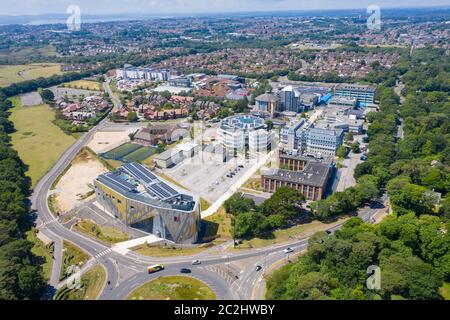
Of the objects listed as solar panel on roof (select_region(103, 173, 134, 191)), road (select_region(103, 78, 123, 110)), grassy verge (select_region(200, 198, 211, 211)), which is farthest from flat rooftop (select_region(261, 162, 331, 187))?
road (select_region(103, 78, 123, 110))

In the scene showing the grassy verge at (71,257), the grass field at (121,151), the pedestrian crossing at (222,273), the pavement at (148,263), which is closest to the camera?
the pavement at (148,263)

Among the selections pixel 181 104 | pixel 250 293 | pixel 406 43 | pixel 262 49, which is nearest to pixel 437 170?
pixel 250 293

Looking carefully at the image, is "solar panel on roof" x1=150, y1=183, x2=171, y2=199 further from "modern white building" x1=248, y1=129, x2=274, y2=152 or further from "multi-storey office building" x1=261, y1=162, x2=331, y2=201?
"modern white building" x1=248, y1=129, x2=274, y2=152

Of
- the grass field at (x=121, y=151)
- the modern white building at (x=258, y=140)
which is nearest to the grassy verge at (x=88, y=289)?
the grass field at (x=121, y=151)

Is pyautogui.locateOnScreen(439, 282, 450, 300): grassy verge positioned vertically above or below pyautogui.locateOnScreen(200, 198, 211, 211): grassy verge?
below

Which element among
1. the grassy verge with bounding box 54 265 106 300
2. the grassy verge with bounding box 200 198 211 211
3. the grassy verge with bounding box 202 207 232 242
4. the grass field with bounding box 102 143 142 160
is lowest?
the grassy verge with bounding box 54 265 106 300

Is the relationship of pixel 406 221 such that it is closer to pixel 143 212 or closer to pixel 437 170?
pixel 437 170

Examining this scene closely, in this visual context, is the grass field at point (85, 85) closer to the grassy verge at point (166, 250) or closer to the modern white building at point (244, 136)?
the modern white building at point (244, 136)
